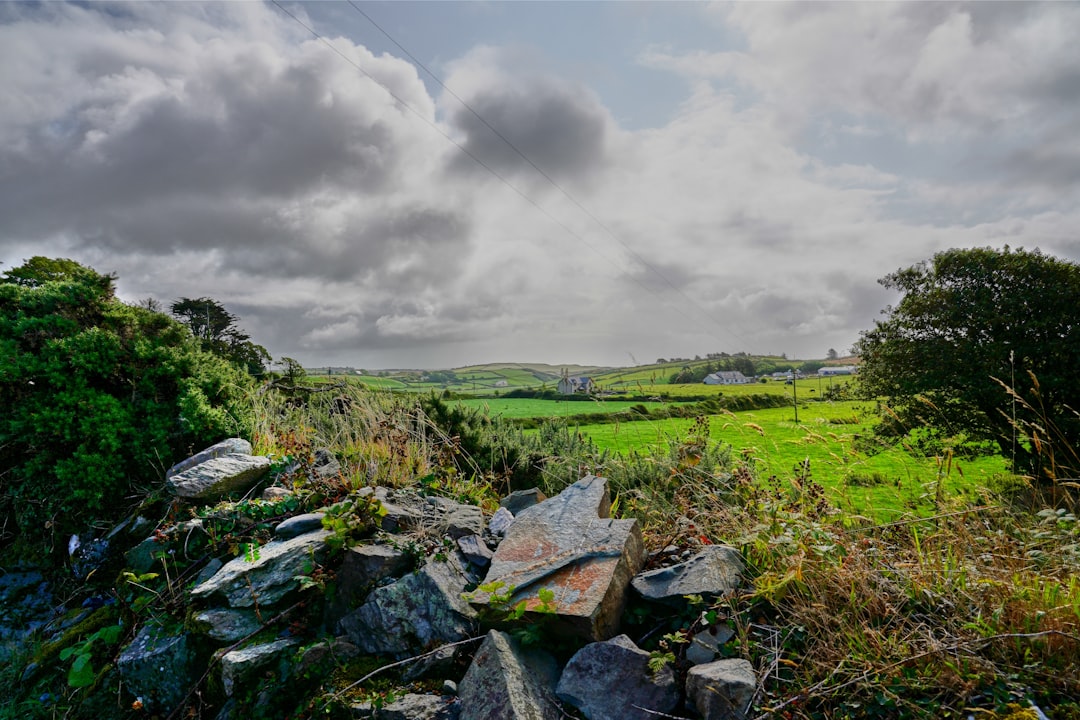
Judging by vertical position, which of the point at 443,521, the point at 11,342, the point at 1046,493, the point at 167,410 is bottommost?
the point at 1046,493

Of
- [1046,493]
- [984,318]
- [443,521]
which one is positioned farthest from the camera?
[984,318]

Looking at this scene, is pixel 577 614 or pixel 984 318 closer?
pixel 577 614

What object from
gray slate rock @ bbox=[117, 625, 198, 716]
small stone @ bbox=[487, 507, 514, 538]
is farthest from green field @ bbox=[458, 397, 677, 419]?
gray slate rock @ bbox=[117, 625, 198, 716]

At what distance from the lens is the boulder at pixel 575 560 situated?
10.5 ft

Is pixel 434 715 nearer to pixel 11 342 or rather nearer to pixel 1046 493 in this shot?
pixel 11 342

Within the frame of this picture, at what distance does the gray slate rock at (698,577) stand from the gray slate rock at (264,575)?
7.81 ft

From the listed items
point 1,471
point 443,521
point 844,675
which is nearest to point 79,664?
point 443,521

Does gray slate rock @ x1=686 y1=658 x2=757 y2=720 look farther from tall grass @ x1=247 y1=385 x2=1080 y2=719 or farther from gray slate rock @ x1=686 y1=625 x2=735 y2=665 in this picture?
gray slate rock @ x1=686 y1=625 x2=735 y2=665

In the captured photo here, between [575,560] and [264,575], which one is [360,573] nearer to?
[264,575]

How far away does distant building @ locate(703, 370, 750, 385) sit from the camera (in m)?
29.1

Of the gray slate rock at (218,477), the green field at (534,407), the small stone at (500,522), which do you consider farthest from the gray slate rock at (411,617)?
the green field at (534,407)

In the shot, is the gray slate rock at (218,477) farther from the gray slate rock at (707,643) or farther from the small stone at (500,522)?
the gray slate rock at (707,643)

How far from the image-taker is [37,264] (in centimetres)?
876

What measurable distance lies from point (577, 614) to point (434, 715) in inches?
36.2
